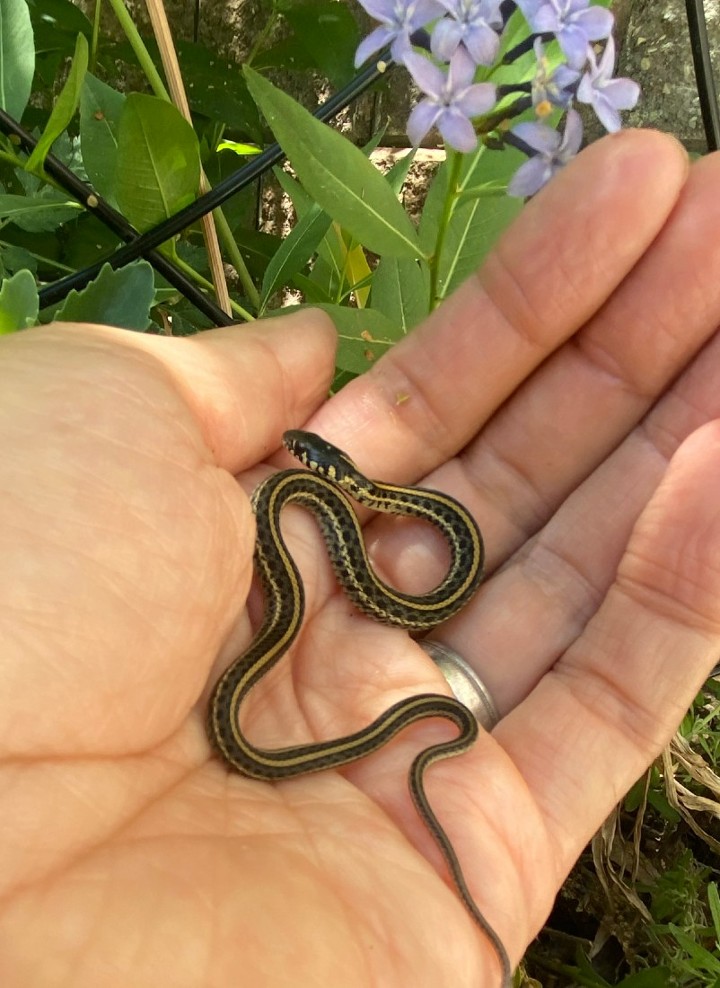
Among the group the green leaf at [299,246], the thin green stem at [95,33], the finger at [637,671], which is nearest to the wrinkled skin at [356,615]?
the finger at [637,671]

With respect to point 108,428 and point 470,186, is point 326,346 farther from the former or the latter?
point 108,428

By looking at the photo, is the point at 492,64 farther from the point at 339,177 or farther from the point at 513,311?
the point at 513,311

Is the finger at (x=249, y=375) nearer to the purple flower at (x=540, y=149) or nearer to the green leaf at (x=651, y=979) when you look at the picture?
the purple flower at (x=540, y=149)

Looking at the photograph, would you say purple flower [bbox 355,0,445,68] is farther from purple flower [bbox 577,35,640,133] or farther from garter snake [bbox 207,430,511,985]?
garter snake [bbox 207,430,511,985]

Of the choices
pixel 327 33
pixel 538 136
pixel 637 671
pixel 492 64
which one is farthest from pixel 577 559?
pixel 327 33

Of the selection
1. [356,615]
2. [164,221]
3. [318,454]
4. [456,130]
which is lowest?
[356,615]

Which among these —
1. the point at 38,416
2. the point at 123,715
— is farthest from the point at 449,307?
the point at 123,715
